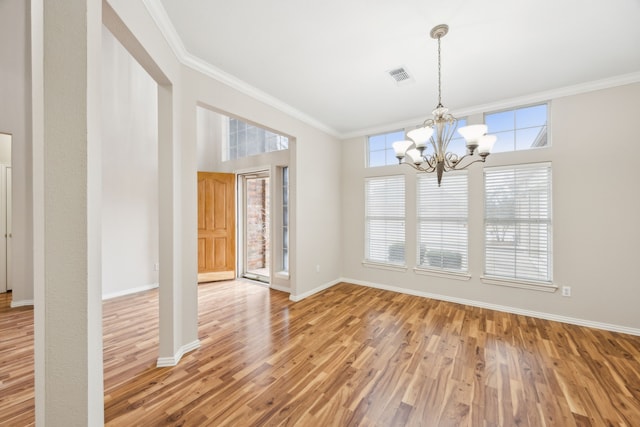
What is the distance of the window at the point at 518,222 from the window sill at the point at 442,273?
298 millimetres

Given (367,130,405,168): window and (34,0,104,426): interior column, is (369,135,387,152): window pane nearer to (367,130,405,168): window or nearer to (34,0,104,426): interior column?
(367,130,405,168): window

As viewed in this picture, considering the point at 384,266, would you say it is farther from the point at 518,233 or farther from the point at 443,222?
the point at 518,233

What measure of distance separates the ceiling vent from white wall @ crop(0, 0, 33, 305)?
517 centimetres

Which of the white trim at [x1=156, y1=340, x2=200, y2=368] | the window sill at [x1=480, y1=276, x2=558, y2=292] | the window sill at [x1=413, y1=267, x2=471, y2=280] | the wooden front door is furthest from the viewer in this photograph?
the wooden front door

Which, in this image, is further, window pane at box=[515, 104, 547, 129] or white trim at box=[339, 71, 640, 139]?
window pane at box=[515, 104, 547, 129]

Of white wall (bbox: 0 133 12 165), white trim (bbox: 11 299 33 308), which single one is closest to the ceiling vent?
white trim (bbox: 11 299 33 308)

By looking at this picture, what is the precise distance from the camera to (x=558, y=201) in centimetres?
316

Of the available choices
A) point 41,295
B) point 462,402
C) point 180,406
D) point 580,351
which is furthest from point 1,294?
point 580,351

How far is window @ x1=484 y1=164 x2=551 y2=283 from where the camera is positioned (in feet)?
10.6

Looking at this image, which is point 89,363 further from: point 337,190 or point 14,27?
point 14,27

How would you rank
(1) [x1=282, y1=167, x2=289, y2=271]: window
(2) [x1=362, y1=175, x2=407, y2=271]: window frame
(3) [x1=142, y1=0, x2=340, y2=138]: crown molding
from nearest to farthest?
1. (3) [x1=142, y1=0, x2=340, y2=138]: crown molding
2. (2) [x1=362, y1=175, x2=407, y2=271]: window frame
3. (1) [x1=282, y1=167, x2=289, y2=271]: window

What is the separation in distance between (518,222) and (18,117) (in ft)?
23.5

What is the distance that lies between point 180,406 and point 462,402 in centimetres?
202

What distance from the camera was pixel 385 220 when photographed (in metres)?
4.49
